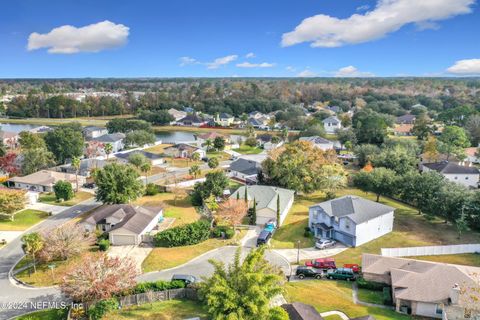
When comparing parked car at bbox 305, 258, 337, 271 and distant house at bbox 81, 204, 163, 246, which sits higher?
distant house at bbox 81, 204, 163, 246

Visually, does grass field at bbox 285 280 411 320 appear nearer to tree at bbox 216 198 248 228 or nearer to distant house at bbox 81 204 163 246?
tree at bbox 216 198 248 228

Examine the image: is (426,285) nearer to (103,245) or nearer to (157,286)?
(157,286)

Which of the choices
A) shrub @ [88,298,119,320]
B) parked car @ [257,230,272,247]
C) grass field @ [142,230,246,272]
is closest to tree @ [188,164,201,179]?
grass field @ [142,230,246,272]

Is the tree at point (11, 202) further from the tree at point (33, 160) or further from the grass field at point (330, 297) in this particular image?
the grass field at point (330, 297)

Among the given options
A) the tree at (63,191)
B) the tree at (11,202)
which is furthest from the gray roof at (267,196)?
the tree at (11,202)

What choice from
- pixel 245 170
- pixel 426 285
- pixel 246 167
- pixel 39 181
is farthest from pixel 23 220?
pixel 426 285

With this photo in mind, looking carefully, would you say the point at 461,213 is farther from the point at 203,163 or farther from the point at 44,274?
the point at 203,163
